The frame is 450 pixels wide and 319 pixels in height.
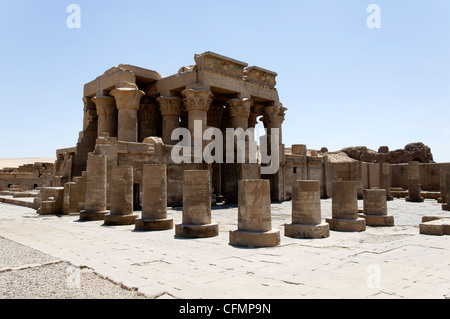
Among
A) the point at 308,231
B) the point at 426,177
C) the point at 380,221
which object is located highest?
the point at 426,177

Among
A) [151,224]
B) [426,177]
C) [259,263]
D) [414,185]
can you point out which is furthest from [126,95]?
[426,177]

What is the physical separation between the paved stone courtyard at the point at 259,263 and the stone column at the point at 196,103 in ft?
35.2

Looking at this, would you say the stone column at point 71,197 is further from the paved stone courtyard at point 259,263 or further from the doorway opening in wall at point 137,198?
the paved stone courtyard at point 259,263

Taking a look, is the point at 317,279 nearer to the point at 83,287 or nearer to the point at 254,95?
the point at 83,287

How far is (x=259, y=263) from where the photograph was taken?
227 inches

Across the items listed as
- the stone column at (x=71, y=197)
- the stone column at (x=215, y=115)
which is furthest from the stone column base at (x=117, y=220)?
the stone column at (x=215, y=115)

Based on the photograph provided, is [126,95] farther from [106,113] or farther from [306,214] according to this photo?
[306,214]

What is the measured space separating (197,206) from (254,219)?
1.86 meters

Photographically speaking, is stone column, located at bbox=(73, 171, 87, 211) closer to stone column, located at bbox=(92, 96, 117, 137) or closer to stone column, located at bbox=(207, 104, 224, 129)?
stone column, located at bbox=(92, 96, 117, 137)

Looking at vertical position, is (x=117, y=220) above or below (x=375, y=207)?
below

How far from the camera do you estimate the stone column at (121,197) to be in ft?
36.4

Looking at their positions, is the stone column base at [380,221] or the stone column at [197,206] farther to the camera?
the stone column base at [380,221]

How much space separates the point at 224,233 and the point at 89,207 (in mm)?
5630
